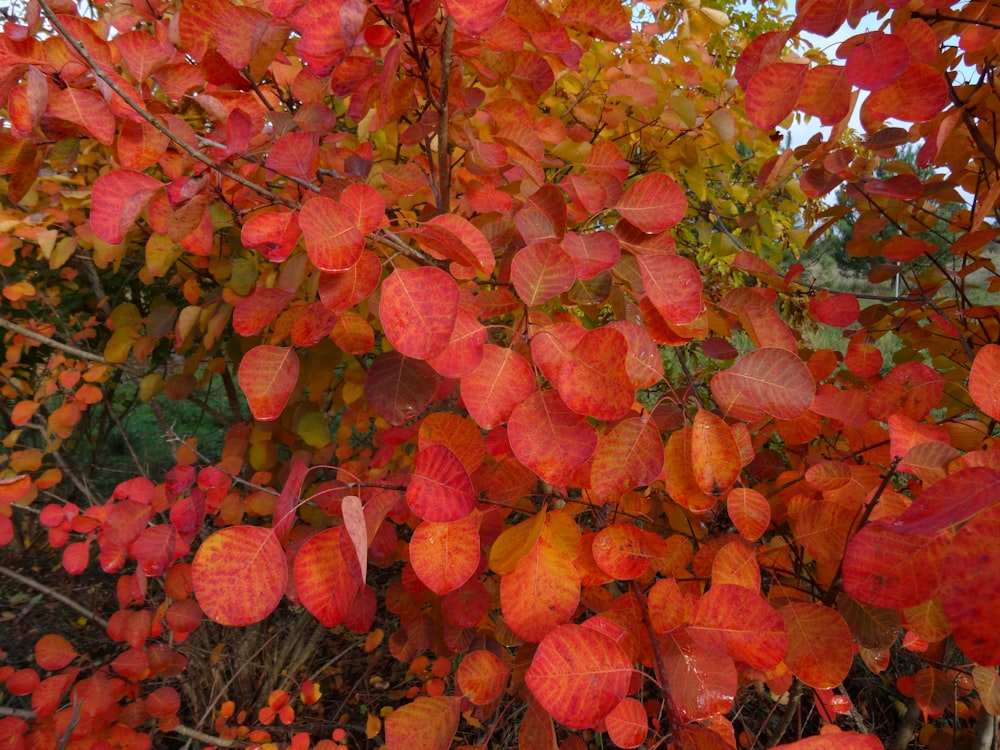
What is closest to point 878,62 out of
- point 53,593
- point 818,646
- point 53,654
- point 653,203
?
point 653,203

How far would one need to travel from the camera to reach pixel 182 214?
27.0 inches

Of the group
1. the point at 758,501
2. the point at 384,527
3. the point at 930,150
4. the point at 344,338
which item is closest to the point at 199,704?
the point at 384,527

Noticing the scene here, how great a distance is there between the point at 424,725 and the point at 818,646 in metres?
0.43

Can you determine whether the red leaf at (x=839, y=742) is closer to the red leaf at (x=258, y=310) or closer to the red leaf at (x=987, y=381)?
the red leaf at (x=987, y=381)

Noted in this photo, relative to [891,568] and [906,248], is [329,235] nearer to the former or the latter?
[891,568]

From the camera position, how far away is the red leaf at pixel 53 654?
1.24m

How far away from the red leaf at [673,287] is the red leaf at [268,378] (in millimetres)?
418

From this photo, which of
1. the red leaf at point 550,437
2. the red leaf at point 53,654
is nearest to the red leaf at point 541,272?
the red leaf at point 550,437

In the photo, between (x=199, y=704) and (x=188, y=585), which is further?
(x=199, y=704)

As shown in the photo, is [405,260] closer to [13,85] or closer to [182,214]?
[182,214]

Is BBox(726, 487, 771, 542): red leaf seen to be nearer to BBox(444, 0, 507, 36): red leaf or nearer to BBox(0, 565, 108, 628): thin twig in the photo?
BBox(444, 0, 507, 36): red leaf

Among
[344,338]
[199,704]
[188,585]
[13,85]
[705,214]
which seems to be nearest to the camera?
[13,85]

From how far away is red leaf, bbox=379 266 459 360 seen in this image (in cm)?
54

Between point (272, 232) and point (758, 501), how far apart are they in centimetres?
64
